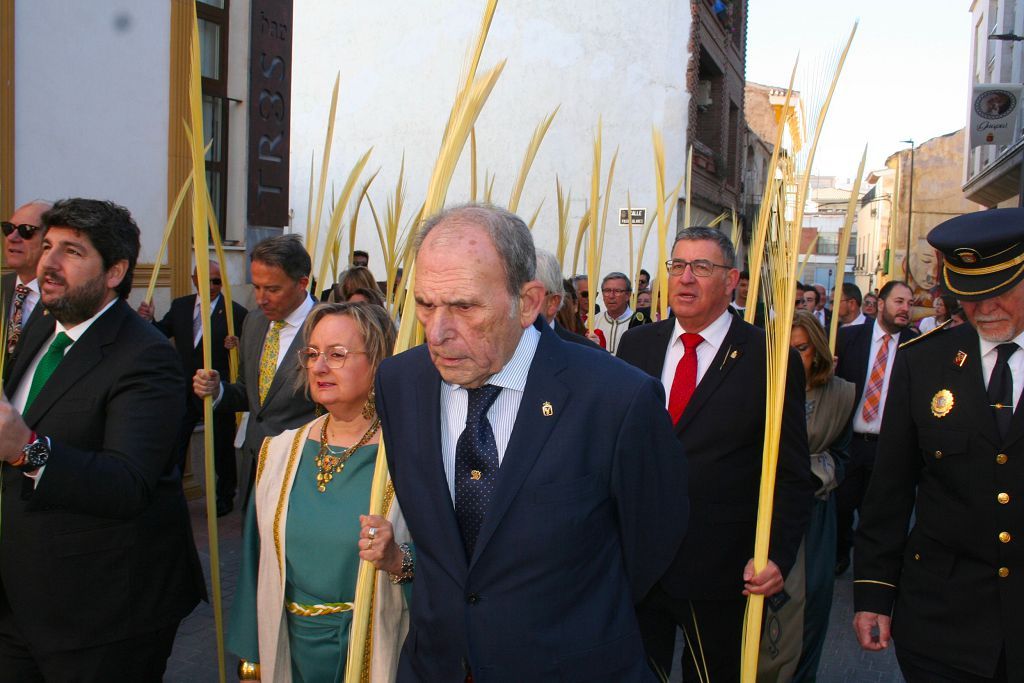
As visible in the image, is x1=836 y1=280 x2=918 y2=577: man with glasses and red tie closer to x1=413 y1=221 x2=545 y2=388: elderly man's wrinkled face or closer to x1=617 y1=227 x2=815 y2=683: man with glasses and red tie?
x1=617 y1=227 x2=815 y2=683: man with glasses and red tie

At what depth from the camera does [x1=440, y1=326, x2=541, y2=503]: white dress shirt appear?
2.04 meters

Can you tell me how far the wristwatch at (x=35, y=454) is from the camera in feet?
7.68

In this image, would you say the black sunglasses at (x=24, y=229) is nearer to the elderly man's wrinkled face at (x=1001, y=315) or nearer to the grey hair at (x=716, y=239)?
the grey hair at (x=716, y=239)

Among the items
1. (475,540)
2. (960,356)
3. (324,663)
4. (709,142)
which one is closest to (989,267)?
(960,356)

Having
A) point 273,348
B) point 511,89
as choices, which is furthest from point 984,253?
point 511,89

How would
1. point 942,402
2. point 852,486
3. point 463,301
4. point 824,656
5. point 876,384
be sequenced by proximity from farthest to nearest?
point 876,384 → point 852,486 → point 824,656 → point 942,402 → point 463,301

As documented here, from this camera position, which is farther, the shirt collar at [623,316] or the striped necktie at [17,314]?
the shirt collar at [623,316]

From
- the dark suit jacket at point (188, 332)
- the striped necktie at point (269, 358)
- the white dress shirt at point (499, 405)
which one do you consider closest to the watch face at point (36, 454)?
the white dress shirt at point (499, 405)

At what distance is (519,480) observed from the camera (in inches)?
76.2

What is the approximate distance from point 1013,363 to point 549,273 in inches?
66.0

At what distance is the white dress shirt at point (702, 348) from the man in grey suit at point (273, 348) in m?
1.63

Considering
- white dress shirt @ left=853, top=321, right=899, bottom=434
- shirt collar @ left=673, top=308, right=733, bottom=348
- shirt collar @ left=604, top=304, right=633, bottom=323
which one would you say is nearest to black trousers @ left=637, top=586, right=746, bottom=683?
shirt collar @ left=673, top=308, right=733, bottom=348

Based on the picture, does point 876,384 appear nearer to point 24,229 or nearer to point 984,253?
point 984,253

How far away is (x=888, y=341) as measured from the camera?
659 centimetres
